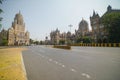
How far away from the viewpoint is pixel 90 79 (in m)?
6.67

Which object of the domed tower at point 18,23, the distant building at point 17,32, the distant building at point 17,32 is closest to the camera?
the distant building at point 17,32

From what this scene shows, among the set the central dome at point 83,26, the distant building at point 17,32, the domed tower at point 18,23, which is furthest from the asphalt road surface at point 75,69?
the domed tower at point 18,23

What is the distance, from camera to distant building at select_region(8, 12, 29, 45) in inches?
6767

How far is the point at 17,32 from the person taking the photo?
185625 mm

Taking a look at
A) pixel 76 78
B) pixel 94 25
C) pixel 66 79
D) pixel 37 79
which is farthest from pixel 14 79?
pixel 94 25

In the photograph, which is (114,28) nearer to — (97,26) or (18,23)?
(97,26)

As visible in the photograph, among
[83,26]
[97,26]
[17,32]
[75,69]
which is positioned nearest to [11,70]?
[75,69]

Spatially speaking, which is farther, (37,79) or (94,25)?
(94,25)

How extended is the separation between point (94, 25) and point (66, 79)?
87915 mm

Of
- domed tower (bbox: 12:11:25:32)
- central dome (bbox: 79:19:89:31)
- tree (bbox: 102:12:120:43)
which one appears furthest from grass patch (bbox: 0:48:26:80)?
domed tower (bbox: 12:11:25:32)

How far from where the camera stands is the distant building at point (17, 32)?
171875 millimetres

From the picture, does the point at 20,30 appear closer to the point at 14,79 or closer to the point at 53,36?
the point at 53,36

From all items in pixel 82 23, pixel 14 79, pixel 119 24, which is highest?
pixel 82 23

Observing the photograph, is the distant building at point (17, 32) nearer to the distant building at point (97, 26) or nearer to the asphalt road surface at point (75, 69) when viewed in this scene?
the distant building at point (97, 26)
